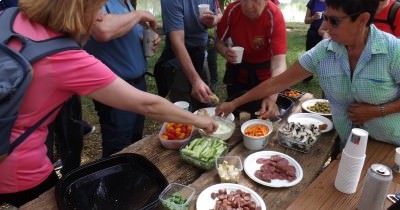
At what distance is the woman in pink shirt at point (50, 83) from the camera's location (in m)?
1.53

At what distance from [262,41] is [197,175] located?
1.61 m

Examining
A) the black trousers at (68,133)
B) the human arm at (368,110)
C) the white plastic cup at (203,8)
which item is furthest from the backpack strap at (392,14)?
the black trousers at (68,133)

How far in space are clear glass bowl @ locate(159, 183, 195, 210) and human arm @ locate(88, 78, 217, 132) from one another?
1.47 ft

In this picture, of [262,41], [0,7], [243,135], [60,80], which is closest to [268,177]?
[243,135]

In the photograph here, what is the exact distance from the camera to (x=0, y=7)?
288 cm

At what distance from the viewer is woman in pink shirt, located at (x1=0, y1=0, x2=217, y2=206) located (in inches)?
60.1

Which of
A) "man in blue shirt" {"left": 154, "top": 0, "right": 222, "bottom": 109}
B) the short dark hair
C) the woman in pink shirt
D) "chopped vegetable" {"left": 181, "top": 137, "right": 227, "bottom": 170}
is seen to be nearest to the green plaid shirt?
the short dark hair

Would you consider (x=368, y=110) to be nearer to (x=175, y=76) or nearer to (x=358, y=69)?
(x=358, y=69)

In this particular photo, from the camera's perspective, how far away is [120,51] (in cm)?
265

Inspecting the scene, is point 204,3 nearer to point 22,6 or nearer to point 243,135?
point 243,135

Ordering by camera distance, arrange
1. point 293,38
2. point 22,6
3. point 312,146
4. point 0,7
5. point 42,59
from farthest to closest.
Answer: point 293,38
point 0,7
point 312,146
point 22,6
point 42,59

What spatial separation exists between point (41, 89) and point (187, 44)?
7.39 ft

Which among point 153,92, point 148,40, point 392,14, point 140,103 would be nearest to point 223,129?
point 140,103

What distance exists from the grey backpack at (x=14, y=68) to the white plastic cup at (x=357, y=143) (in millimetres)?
1382
